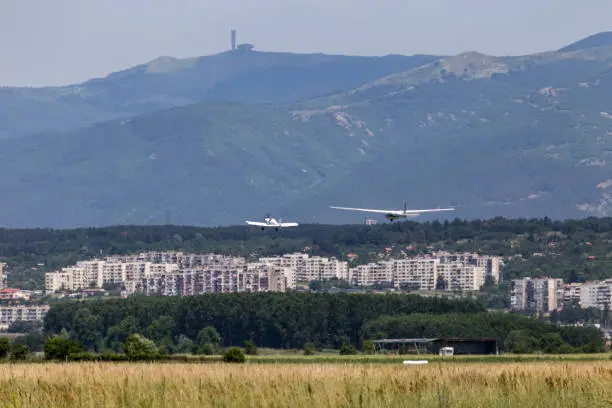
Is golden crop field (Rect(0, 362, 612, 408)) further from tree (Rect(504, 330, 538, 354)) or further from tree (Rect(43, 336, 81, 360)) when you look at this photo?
tree (Rect(504, 330, 538, 354))

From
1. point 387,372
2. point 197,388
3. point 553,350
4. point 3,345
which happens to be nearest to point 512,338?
point 553,350

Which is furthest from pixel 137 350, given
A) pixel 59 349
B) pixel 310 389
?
pixel 310 389

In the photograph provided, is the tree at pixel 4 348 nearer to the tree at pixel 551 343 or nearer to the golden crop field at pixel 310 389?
the golden crop field at pixel 310 389

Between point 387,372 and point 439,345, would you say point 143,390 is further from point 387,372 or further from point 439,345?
point 439,345

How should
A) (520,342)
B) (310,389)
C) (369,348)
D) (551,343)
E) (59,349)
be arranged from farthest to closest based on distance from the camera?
1. (551,343)
2. (520,342)
3. (369,348)
4. (59,349)
5. (310,389)

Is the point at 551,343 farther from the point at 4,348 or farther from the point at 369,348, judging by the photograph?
the point at 4,348

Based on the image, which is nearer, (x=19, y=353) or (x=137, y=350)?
(x=19, y=353)

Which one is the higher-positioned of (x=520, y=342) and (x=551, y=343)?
(x=520, y=342)
